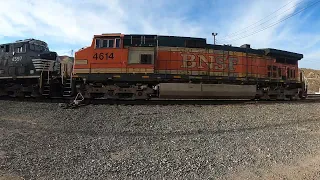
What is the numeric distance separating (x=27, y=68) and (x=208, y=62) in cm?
889

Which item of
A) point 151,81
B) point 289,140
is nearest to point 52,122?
point 151,81

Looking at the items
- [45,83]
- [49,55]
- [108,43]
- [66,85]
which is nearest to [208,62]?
[108,43]

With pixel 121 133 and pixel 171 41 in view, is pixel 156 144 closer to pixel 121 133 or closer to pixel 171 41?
pixel 121 133

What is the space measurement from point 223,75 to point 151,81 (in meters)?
3.59

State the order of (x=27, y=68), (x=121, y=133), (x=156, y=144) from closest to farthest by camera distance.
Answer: (x=156, y=144)
(x=121, y=133)
(x=27, y=68)

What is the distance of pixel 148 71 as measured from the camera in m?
12.4

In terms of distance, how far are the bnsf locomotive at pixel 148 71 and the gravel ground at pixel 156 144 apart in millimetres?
2423

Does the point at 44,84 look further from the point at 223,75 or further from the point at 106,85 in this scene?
the point at 223,75

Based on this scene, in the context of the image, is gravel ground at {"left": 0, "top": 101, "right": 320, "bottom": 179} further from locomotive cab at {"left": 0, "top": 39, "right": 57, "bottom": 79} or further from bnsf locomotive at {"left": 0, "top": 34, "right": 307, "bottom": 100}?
locomotive cab at {"left": 0, "top": 39, "right": 57, "bottom": 79}

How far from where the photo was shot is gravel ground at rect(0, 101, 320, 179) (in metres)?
5.00

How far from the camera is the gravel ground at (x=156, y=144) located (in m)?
5.00

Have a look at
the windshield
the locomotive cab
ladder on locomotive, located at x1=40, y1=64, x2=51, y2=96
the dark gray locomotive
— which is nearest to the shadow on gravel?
ladder on locomotive, located at x1=40, y1=64, x2=51, y2=96

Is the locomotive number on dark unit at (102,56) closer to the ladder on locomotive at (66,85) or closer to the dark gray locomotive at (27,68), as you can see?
the ladder on locomotive at (66,85)

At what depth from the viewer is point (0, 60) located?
49.9ft
